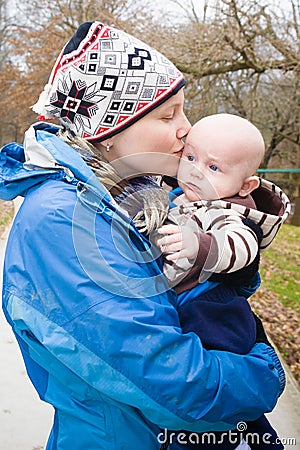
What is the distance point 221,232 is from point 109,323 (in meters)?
0.53

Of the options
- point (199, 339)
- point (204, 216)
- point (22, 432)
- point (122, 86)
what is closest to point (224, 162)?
point (204, 216)

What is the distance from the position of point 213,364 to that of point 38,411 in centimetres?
284

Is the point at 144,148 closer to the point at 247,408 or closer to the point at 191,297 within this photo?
the point at 191,297

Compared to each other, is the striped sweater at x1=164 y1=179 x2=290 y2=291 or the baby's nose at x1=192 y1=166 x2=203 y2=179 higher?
the baby's nose at x1=192 y1=166 x2=203 y2=179

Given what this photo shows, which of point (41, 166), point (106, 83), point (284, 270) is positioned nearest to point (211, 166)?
point (106, 83)

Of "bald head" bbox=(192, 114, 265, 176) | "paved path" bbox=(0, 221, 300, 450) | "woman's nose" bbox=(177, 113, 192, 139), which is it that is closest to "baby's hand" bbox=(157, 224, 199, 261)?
"woman's nose" bbox=(177, 113, 192, 139)

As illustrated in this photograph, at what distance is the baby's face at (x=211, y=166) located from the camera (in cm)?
200

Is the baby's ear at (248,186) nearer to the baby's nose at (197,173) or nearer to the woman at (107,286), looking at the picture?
the baby's nose at (197,173)

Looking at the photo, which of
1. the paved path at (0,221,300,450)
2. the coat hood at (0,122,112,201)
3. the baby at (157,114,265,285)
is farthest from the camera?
the paved path at (0,221,300,450)

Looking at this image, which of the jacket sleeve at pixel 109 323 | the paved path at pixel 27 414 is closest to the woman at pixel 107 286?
the jacket sleeve at pixel 109 323

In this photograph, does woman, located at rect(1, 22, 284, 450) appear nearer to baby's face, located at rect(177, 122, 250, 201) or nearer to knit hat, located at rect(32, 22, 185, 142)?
knit hat, located at rect(32, 22, 185, 142)

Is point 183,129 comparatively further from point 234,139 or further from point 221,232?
point 221,232

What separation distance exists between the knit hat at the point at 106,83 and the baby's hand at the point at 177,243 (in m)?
0.43

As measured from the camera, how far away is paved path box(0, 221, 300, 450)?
11.8ft
